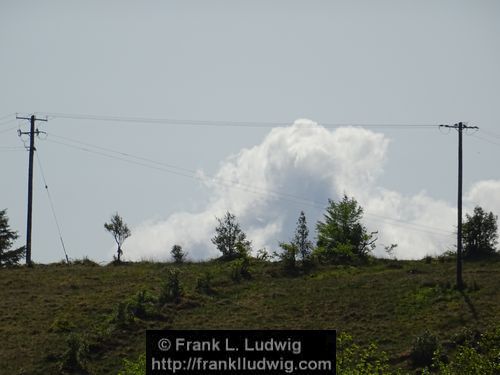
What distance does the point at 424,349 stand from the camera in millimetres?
37781

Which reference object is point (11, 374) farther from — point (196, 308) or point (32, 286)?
point (32, 286)

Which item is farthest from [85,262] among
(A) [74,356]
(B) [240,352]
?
(B) [240,352]

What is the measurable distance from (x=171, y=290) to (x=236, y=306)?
4779 millimetres

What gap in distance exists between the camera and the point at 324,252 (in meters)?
68.3

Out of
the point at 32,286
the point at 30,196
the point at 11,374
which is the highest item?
the point at 30,196

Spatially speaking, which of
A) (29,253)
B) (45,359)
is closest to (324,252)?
(29,253)

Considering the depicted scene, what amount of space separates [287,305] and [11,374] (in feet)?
58.7

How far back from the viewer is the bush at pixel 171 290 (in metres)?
50.2

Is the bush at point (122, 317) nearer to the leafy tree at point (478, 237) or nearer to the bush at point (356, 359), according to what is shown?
the bush at point (356, 359)

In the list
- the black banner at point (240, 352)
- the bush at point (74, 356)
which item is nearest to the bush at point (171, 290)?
the bush at point (74, 356)

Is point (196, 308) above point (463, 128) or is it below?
below

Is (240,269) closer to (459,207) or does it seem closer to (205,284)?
(205,284)

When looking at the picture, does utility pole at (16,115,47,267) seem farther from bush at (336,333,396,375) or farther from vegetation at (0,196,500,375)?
bush at (336,333,396,375)

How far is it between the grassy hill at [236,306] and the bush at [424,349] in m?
0.56
